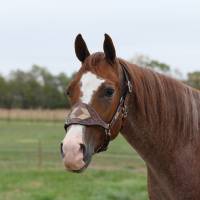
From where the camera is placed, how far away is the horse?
354 cm

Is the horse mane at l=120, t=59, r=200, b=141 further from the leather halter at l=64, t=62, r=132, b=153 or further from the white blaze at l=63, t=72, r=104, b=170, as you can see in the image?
the white blaze at l=63, t=72, r=104, b=170

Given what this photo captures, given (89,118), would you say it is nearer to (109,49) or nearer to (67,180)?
(109,49)

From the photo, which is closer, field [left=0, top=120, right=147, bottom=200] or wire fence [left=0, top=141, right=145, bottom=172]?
field [left=0, top=120, right=147, bottom=200]

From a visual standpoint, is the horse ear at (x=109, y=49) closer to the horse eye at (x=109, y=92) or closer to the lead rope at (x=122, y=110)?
the lead rope at (x=122, y=110)

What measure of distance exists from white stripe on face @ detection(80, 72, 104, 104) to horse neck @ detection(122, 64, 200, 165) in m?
0.37

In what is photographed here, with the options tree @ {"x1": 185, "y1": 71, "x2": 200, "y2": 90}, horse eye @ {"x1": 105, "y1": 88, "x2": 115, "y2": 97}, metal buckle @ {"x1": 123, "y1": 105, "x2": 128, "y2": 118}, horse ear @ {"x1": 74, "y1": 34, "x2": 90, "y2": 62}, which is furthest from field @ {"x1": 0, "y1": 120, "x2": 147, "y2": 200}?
horse eye @ {"x1": 105, "y1": 88, "x2": 115, "y2": 97}

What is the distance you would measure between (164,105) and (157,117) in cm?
11

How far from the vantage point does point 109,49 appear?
365 cm

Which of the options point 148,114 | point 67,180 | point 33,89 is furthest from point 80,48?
point 33,89

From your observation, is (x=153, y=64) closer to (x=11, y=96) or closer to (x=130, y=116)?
(x=130, y=116)

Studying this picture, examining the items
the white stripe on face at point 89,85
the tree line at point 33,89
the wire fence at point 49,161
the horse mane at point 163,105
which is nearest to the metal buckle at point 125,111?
the horse mane at point 163,105

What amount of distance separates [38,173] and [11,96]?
5641 centimetres

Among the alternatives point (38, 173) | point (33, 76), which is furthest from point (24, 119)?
point (38, 173)

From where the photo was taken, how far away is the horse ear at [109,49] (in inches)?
142
